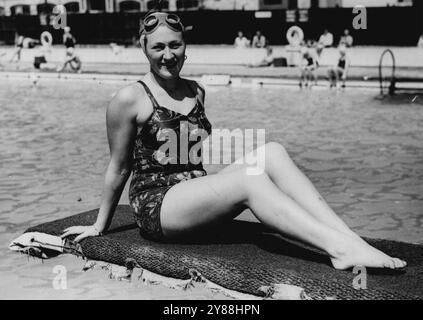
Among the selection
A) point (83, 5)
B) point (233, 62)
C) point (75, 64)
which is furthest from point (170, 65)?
point (83, 5)

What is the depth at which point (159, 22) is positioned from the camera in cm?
381

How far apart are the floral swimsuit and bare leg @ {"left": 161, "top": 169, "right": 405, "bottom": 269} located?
0.75ft

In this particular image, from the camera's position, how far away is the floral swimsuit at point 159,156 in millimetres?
3844

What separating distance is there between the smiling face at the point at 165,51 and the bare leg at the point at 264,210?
705 mm

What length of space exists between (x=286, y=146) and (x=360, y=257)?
6.62 metres

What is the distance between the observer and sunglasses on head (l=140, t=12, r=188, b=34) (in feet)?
12.5

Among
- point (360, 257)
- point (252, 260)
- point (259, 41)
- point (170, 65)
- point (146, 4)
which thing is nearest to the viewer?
point (360, 257)

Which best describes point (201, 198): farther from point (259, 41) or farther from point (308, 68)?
point (259, 41)

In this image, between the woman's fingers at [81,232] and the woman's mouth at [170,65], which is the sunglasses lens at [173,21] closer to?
the woman's mouth at [170,65]

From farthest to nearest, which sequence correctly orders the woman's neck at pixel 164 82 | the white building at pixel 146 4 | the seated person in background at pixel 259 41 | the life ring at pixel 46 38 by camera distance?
1. the white building at pixel 146 4
2. the life ring at pixel 46 38
3. the seated person in background at pixel 259 41
4. the woman's neck at pixel 164 82

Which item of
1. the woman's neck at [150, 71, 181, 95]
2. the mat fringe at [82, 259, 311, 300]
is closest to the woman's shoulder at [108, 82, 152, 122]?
the woman's neck at [150, 71, 181, 95]

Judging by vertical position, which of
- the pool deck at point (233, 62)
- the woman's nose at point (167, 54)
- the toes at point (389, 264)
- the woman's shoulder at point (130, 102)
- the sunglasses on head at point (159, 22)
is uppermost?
the sunglasses on head at point (159, 22)

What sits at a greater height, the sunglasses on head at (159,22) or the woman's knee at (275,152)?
the sunglasses on head at (159,22)

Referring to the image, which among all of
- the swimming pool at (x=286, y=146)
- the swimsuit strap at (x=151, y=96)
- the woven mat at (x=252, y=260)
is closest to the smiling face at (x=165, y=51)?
the swimsuit strap at (x=151, y=96)
